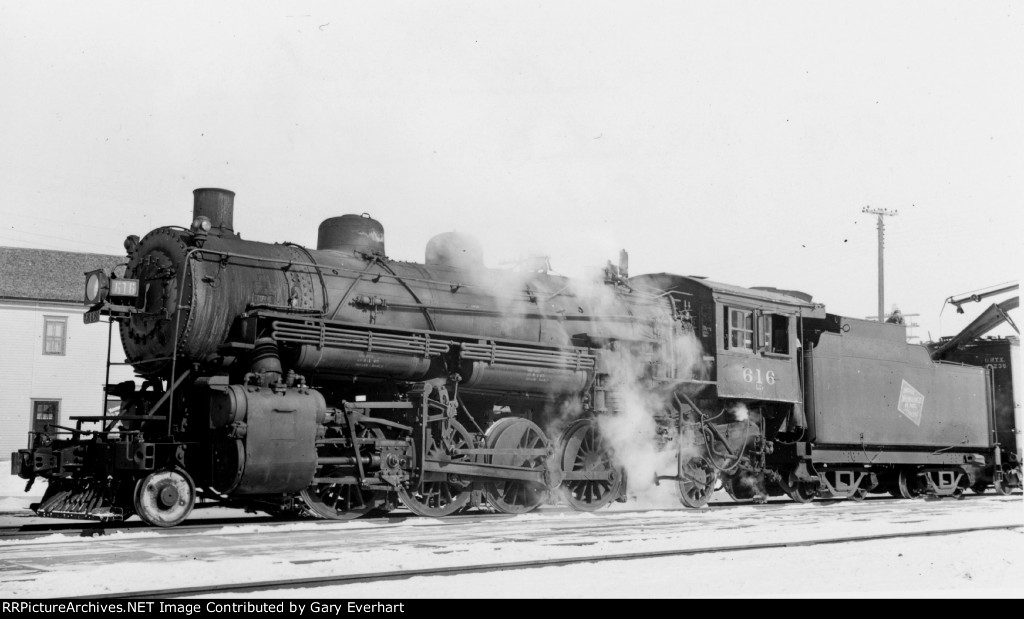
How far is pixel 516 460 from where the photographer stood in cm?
1186

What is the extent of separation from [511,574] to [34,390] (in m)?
28.6

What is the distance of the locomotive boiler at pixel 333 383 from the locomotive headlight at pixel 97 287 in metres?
0.03

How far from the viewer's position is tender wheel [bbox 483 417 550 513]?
38.6ft

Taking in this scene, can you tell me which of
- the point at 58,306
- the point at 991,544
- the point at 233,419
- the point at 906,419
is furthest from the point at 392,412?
the point at 58,306

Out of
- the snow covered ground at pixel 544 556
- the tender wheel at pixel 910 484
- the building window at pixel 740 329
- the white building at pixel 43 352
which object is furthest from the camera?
the white building at pixel 43 352

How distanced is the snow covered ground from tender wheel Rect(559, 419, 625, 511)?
168 centimetres

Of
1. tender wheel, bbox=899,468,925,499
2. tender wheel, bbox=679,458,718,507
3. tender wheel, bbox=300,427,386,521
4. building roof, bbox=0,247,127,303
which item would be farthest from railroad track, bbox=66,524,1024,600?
building roof, bbox=0,247,127,303

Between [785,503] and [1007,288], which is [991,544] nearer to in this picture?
[785,503]

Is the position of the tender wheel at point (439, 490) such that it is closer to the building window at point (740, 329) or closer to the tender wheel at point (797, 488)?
the building window at point (740, 329)

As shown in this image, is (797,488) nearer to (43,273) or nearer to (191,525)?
(191,525)

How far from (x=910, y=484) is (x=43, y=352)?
26.5 metres

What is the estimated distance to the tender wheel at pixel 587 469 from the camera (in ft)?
41.3

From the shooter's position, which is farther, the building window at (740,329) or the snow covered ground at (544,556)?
the building window at (740,329)

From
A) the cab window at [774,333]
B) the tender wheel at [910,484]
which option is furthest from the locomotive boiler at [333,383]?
the tender wheel at [910,484]
